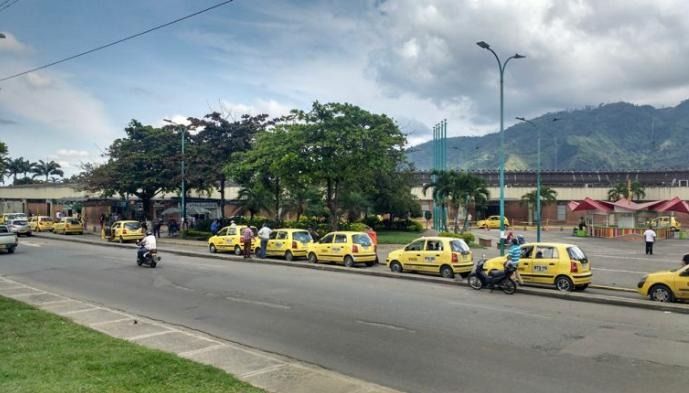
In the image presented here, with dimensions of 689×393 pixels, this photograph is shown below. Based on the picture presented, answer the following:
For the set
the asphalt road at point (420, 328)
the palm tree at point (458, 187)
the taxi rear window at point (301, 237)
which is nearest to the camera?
the asphalt road at point (420, 328)

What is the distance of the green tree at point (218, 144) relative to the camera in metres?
43.1

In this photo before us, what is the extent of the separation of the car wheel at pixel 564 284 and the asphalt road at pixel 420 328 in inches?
55.6

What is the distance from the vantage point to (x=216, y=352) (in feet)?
30.6

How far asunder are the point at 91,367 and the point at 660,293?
1433 centimetres

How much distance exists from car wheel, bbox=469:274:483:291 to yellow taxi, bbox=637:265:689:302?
4.53m

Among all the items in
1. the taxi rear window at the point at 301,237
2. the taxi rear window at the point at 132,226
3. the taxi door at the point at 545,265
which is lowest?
the taxi door at the point at 545,265

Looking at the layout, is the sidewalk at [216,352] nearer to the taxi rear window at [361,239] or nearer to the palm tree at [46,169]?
the taxi rear window at [361,239]

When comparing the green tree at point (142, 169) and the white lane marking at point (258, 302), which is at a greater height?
the green tree at point (142, 169)

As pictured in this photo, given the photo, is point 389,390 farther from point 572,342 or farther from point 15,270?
point 15,270

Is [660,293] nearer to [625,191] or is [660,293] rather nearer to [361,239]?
[361,239]

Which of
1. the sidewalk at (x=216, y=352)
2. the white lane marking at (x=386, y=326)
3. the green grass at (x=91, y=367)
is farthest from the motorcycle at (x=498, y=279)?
the green grass at (x=91, y=367)


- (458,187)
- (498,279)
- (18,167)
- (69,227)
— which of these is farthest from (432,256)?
(18,167)

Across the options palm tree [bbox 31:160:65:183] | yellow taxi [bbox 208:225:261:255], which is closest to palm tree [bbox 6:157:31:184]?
palm tree [bbox 31:160:65:183]

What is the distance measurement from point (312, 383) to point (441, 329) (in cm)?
437
